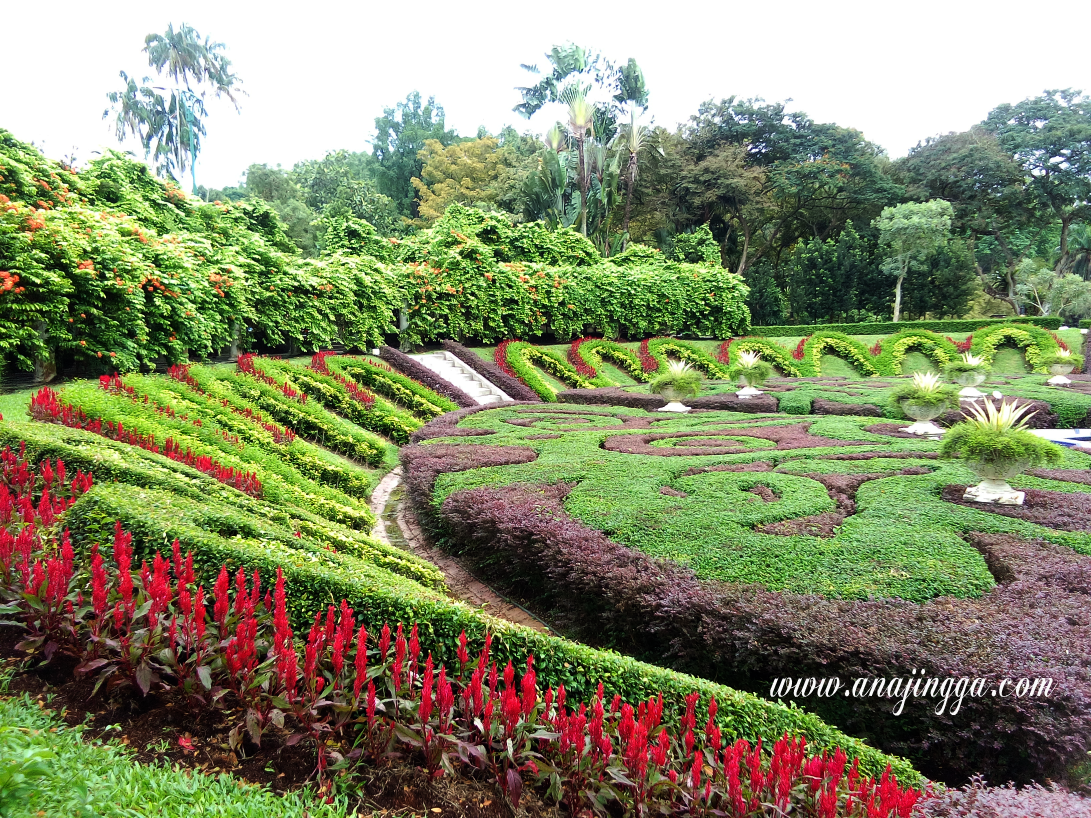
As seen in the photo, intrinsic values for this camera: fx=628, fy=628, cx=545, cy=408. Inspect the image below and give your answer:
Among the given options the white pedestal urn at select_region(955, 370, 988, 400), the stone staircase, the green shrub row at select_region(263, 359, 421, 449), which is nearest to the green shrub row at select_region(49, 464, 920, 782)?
the green shrub row at select_region(263, 359, 421, 449)

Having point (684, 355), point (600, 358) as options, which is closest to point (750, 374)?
point (600, 358)

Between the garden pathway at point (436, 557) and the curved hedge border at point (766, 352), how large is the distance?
13099mm

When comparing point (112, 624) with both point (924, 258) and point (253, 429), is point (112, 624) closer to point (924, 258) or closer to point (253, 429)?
point (253, 429)

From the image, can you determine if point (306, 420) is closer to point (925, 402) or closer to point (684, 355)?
point (925, 402)

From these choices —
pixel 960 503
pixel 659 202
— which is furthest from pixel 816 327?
pixel 960 503

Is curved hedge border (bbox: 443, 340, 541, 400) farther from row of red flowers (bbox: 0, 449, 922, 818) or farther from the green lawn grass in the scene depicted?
the green lawn grass

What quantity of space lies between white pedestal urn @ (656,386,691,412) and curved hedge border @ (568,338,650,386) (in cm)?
465

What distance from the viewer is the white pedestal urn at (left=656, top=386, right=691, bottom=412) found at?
35.9ft

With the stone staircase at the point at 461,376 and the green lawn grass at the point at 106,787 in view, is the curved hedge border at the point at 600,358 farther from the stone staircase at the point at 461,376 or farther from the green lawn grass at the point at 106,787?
the green lawn grass at the point at 106,787

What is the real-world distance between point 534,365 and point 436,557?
1089 centimetres

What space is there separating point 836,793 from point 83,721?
2203 millimetres

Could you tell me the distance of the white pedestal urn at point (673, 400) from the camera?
10953 mm

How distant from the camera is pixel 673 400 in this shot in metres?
11.2

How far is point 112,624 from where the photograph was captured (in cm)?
217
